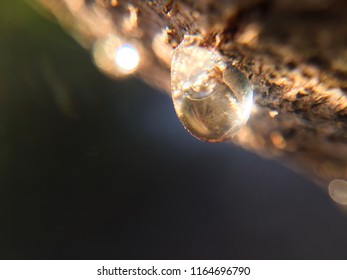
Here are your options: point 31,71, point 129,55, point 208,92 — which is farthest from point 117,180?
point 208,92

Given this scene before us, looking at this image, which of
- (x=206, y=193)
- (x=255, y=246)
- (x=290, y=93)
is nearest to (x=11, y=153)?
(x=206, y=193)

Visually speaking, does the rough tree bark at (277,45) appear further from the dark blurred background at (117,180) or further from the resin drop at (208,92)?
the dark blurred background at (117,180)

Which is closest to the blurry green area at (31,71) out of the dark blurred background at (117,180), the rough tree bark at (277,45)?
the dark blurred background at (117,180)

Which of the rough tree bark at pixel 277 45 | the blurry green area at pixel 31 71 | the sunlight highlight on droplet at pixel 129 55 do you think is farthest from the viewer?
the blurry green area at pixel 31 71

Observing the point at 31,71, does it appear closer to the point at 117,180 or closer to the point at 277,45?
the point at 117,180

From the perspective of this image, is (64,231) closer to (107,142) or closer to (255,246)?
(107,142)

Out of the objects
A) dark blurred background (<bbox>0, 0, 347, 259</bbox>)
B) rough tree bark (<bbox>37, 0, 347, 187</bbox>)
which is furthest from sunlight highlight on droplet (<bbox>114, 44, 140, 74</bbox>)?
dark blurred background (<bbox>0, 0, 347, 259</bbox>)

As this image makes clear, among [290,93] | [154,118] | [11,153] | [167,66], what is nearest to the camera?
[290,93]
